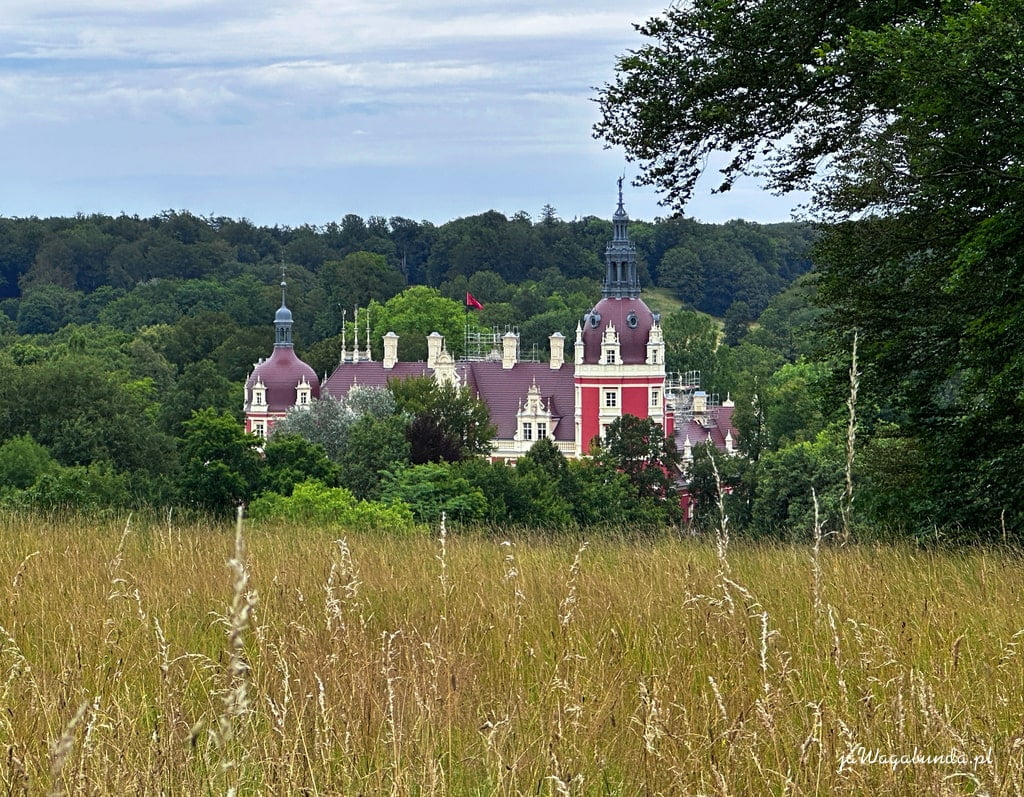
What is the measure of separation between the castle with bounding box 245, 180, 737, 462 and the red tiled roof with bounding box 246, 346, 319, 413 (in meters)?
0.06

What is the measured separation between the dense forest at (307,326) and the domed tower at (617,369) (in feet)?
27.5

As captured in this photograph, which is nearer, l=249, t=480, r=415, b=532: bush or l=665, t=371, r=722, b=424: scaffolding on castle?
l=249, t=480, r=415, b=532: bush

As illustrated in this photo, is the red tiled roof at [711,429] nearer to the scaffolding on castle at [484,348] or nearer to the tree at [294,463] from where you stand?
the scaffolding on castle at [484,348]

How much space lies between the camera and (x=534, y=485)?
56750mm

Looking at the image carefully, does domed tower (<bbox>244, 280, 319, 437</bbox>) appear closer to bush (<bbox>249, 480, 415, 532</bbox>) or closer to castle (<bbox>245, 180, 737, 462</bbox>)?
castle (<bbox>245, 180, 737, 462</bbox>)

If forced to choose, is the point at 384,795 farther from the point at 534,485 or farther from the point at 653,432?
the point at 653,432

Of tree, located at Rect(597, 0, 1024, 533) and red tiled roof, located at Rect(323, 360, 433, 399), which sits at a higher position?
tree, located at Rect(597, 0, 1024, 533)

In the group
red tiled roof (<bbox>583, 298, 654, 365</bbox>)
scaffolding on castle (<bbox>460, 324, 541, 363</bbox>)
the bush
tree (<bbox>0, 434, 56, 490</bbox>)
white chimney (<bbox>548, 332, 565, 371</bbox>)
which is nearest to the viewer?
the bush

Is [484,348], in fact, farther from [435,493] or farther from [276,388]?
[435,493]

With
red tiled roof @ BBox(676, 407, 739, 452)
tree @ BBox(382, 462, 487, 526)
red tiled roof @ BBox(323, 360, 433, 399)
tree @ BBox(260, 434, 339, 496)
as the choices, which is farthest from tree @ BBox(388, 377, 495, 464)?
red tiled roof @ BBox(676, 407, 739, 452)

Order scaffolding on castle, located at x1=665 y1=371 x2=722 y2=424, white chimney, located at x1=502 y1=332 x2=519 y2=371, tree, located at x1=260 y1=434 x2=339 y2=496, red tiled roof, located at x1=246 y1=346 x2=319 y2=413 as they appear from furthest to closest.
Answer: white chimney, located at x1=502 y1=332 x2=519 y2=371
scaffolding on castle, located at x1=665 y1=371 x2=722 y2=424
red tiled roof, located at x1=246 y1=346 x2=319 y2=413
tree, located at x1=260 y1=434 x2=339 y2=496

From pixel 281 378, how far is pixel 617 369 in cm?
2136

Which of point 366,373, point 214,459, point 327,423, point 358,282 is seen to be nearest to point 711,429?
point 366,373

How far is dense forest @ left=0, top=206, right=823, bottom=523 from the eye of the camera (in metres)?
50.7
